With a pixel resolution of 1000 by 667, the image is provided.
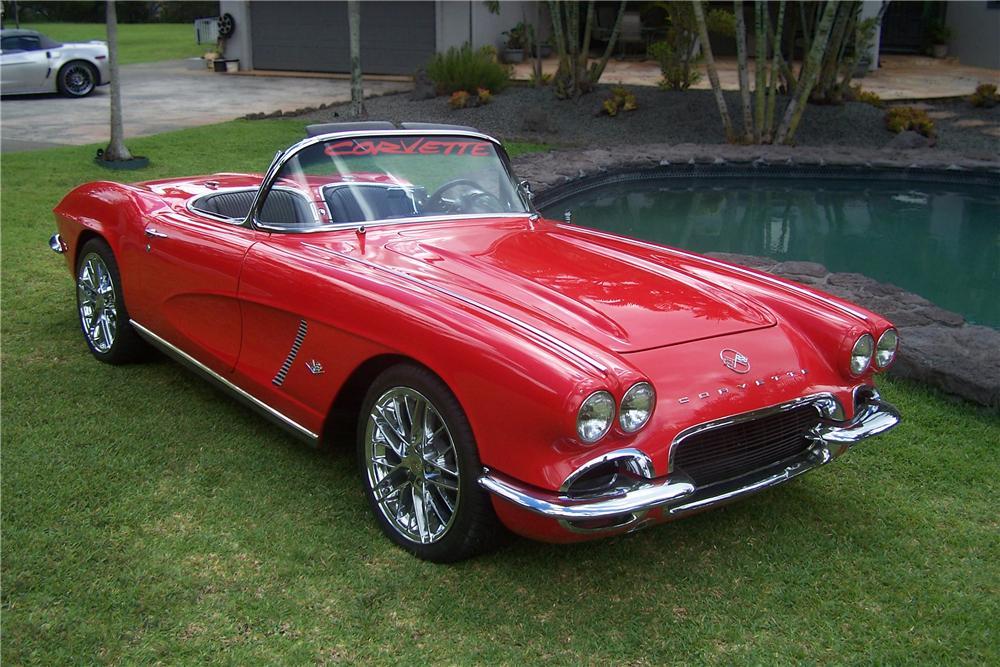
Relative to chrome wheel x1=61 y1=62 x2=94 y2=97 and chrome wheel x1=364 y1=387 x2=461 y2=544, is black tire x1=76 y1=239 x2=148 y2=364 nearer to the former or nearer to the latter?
chrome wheel x1=364 y1=387 x2=461 y2=544

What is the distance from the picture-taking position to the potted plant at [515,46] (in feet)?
63.8

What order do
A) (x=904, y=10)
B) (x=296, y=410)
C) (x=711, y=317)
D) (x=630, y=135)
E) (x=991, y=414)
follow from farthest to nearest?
(x=904, y=10) → (x=630, y=135) → (x=991, y=414) → (x=296, y=410) → (x=711, y=317)

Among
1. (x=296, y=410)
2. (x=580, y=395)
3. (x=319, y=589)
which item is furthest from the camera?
(x=296, y=410)

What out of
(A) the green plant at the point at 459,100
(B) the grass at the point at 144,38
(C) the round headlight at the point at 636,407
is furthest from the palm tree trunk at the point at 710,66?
(B) the grass at the point at 144,38

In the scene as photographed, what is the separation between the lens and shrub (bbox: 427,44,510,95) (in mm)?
14508

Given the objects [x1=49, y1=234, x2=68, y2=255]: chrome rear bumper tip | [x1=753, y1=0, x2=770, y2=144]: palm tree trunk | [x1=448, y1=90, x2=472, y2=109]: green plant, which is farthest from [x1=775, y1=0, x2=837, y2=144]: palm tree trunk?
[x1=49, y1=234, x2=68, y2=255]: chrome rear bumper tip

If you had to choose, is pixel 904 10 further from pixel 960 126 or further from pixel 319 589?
pixel 319 589

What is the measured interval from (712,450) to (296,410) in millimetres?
1554

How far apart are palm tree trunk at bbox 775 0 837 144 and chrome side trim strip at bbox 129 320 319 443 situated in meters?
8.90

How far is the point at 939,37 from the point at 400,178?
67.3 ft

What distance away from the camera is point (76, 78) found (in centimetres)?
1579

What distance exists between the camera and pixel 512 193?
4402 millimetres

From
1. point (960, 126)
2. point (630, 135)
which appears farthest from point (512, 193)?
point (960, 126)

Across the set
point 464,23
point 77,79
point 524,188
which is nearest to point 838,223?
point 524,188
